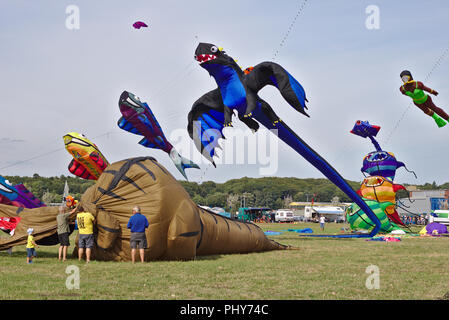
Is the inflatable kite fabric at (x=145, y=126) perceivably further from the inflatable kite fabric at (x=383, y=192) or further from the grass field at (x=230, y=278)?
the inflatable kite fabric at (x=383, y=192)

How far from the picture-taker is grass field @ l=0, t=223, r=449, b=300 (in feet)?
20.7

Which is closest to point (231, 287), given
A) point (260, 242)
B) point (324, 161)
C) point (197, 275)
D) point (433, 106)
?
point (197, 275)

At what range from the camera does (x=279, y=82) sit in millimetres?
12797

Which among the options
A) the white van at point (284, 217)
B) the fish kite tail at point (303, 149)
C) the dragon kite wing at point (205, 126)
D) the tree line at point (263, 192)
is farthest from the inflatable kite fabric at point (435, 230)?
the tree line at point (263, 192)

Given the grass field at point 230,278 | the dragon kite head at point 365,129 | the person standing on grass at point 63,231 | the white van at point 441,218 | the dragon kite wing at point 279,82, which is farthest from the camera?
the white van at point 441,218

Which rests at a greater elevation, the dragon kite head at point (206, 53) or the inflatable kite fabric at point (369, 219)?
the dragon kite head at point (206, 53)

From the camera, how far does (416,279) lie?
25.9 feet

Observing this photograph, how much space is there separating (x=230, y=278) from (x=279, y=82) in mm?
6541

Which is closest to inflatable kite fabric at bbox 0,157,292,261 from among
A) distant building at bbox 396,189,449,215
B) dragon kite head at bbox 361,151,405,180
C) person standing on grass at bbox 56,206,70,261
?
person standing on grass at bbox 56,206,70,261

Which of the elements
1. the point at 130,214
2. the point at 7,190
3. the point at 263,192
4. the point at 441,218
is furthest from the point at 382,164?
the point at 263,192

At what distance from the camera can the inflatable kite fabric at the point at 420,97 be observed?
1874 cm

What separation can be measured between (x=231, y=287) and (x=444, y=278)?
3.75 metres

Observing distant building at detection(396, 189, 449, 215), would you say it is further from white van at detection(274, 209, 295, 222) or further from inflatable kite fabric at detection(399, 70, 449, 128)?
inflatable kite fabric at detection(399, 70, 449, 128)

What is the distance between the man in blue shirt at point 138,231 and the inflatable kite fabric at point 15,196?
664 centimetres
